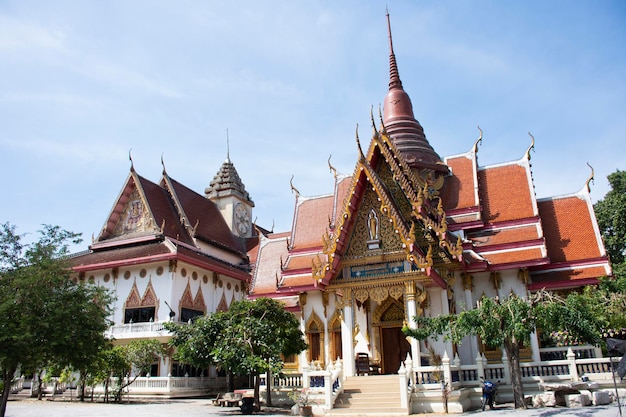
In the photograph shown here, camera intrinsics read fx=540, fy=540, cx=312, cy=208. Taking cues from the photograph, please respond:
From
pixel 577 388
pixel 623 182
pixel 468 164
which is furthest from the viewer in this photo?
pixel 623 182

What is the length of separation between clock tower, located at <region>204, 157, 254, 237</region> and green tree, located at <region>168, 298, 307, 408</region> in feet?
67.9

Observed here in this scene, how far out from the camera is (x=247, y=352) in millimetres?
12953

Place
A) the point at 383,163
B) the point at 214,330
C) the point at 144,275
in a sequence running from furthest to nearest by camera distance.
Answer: the point at 144,275, the point at 383,163, the point at 214,330

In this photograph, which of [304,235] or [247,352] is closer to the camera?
A: [247,352]

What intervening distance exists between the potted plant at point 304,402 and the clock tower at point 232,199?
884 inches

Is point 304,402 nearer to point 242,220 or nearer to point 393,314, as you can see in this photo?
point 393,314

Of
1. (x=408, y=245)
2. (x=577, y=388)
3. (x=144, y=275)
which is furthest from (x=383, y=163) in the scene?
(x=144, y=275)

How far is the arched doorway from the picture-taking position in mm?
16000

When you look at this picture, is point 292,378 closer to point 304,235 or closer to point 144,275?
point 304,235

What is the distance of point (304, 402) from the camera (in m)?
12.7

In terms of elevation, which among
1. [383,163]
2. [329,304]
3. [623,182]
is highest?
[623,182]

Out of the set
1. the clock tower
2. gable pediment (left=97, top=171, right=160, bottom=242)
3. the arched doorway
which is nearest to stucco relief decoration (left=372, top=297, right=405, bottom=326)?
the arched doorway

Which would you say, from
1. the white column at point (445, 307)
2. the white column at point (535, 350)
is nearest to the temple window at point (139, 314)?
the white column at point (445, 307)

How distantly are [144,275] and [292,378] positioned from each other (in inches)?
474
